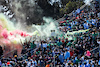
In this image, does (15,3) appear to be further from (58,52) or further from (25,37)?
(58,52)

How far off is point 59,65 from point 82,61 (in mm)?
1600

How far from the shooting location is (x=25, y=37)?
21.4 m

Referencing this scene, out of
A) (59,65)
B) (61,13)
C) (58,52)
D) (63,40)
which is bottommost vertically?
(59,65)

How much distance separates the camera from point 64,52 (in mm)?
16234

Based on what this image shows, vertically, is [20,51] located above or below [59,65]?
above

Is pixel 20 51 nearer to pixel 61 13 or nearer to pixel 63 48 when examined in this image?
pixel 63 48

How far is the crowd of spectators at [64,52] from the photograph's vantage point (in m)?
14.8

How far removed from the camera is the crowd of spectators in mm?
14750

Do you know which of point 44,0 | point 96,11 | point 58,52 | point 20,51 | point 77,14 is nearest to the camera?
point 58,52

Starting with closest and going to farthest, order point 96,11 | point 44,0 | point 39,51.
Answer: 1. point 39,51
2. point 96,11
3. point 44,0

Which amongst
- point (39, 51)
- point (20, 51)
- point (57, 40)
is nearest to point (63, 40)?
point (57, 40)

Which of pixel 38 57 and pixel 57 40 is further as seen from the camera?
pixel 57 40

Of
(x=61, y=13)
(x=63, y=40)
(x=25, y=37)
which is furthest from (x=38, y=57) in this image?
(x=61, y=13)

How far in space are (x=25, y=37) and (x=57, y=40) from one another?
3496 mm
